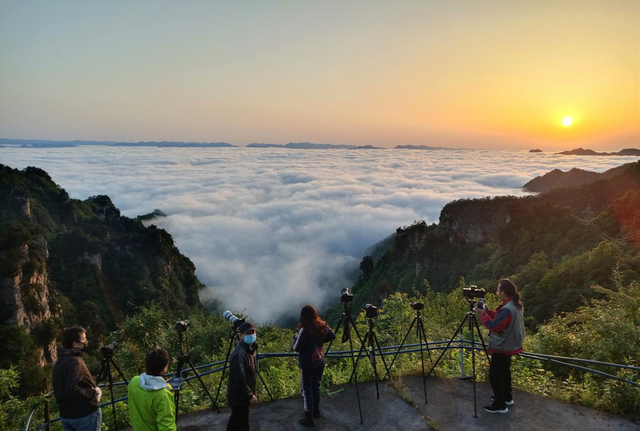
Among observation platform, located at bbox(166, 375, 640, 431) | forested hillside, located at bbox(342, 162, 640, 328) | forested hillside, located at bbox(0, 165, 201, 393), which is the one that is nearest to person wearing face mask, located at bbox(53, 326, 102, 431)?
observation platform, located at bbox(166, 375, 640, 431)

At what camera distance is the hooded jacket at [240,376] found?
483 centimetres

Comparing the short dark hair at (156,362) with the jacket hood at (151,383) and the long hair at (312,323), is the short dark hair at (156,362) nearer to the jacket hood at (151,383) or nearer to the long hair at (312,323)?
the jacket hood at (151,383)

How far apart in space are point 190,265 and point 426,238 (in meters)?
57.9

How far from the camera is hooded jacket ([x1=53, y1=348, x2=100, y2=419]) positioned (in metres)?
4.61

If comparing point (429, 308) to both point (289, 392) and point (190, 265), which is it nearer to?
point (289, 392)

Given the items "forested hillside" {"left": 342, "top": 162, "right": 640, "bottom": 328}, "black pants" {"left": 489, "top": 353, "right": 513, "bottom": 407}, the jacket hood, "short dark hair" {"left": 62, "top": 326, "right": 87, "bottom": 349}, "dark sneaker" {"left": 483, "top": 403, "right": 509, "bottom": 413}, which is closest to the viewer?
the jacket hood

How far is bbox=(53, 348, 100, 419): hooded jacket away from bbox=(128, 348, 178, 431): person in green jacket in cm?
101

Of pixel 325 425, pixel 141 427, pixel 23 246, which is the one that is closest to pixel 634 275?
pixel 325 425

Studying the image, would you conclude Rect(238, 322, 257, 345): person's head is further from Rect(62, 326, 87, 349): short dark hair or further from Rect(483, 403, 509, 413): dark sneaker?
Rect(483, 403, 509, 413): dark sneaker

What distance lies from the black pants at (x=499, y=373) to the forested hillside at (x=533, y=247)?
1520 centimetres

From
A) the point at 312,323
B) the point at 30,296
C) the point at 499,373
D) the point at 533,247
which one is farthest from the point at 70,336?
the point at 533,247

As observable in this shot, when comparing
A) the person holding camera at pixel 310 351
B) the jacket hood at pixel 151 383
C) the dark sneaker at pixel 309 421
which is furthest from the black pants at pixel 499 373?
the jacket hood at pixel 151 383

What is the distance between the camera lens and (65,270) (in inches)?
2488

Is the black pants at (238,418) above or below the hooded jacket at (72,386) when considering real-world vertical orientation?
below
